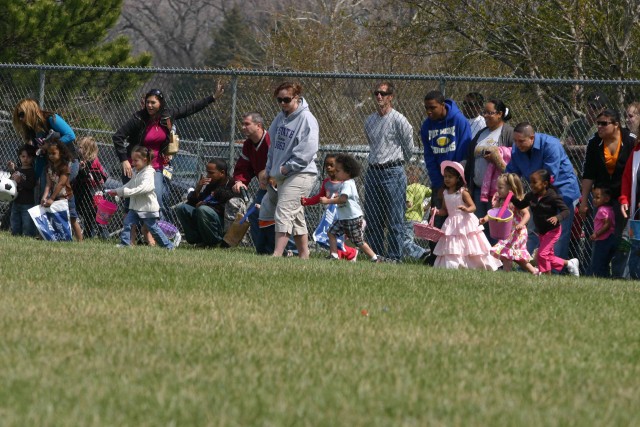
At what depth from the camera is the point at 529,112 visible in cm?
1351

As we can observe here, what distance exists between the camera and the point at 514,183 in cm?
1198

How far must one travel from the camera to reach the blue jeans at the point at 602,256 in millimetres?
12070

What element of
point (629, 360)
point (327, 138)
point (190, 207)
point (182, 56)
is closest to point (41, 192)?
point (190, 207)

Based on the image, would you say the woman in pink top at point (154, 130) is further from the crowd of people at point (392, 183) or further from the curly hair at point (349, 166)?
the curly hair at point (349, 166)

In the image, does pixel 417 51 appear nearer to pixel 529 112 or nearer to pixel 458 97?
pixel 458 97

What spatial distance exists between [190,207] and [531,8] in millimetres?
9192

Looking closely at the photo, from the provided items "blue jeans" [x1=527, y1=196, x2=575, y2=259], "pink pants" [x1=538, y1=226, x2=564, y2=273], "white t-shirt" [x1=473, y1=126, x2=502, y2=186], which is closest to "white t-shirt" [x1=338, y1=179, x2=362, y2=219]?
"white t-shirt" [x1=473, y1=126, x2=502, y2=186]

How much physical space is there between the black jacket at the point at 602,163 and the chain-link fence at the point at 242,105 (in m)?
0.72

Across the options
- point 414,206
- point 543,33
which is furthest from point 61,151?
point 543,33

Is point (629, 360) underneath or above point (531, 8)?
underneath

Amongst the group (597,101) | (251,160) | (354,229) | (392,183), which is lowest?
(354,229)

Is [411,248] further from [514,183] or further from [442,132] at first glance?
[514,183]

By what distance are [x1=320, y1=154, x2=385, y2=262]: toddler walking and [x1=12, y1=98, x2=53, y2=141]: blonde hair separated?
3.86 metres

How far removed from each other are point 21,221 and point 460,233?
607 cm
